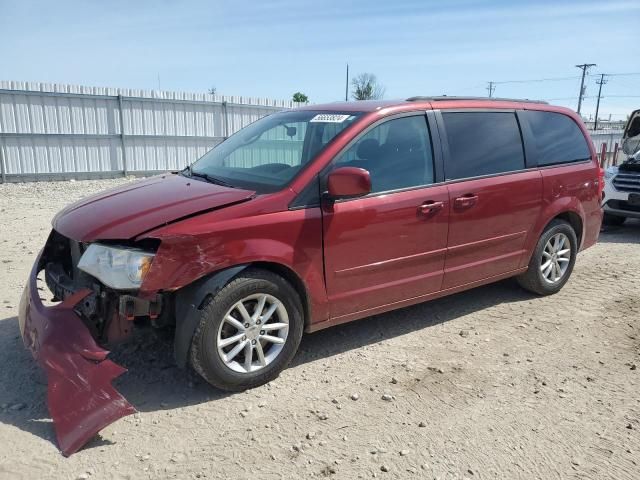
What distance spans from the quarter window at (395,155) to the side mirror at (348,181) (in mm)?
261

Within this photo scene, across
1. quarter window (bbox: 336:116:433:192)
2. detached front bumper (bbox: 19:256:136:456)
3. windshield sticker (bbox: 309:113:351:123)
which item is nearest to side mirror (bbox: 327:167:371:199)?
quarter window (bbox: 336:116:433:192)

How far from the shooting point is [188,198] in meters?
3.52

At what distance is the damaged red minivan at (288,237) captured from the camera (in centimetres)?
314

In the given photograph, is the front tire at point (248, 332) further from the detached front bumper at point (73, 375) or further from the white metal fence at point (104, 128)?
the white metal fence at point (104, 128)

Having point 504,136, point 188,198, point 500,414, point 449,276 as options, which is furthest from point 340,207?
point 504,136

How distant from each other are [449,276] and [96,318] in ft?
8.84

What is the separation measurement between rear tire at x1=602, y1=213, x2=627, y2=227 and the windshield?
6869mm

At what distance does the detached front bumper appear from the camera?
2.92 metres

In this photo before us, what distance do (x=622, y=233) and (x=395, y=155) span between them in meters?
6.56

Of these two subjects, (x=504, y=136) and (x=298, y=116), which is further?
(x=504, y=136)

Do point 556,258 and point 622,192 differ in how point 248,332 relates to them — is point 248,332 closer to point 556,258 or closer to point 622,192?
point 556,258

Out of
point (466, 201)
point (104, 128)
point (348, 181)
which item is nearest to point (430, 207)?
point (466, 201)

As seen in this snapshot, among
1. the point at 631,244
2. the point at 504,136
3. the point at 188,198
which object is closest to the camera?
A: the point at 188,198

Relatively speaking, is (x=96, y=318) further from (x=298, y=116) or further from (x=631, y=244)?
(x=631, y=244)
